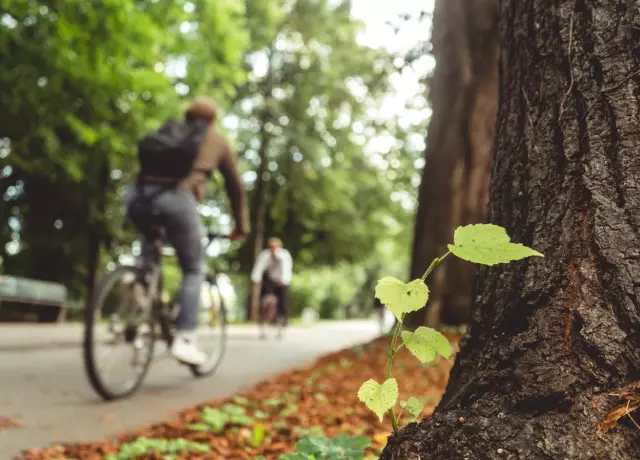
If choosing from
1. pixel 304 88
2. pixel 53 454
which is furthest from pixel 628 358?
pixel 304 88

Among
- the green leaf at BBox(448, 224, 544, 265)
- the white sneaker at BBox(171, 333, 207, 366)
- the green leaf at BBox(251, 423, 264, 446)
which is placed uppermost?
the green leaf at BBox(448, 224, 544, 265)

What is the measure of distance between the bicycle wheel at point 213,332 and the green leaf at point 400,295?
12.3 ft

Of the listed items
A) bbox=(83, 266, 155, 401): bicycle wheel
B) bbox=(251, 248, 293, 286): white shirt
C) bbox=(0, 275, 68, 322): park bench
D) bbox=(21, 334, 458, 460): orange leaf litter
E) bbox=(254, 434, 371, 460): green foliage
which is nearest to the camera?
bbox=(254, 434, 371, 460): green foliage

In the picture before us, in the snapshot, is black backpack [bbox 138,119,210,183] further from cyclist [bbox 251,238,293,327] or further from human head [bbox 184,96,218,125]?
cyclist [bbox 251,238,293,327]

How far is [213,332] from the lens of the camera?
5.26 m

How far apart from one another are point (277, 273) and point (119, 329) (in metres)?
8.20

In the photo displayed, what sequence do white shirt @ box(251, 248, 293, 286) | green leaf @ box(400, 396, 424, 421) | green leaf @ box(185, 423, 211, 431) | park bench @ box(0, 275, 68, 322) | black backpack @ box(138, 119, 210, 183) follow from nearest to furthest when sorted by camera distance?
green leaf @ box(400, 396, 424, 421) → green leaf @ box(185, 423, 211, 431) → black backpack @ box(138, 119, 210, 183) → park bench @ box(0, 275, 68, 322) → white shirt @ box(251, 248, 293, 286)

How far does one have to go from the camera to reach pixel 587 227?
149 cm

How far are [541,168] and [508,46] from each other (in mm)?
526

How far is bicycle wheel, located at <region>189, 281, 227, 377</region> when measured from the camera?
5.09 metres

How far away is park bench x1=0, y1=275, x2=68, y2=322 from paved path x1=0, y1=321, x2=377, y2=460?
12.5 feet

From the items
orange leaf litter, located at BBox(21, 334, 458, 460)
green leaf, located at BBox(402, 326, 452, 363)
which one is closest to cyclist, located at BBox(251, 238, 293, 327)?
orange leaf litter, located at BBox(21, 334, 458, 460)

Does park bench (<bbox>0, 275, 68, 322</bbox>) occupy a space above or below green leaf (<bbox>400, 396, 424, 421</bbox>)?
below

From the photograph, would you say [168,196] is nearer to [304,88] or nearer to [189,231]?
[189,231]
